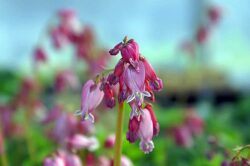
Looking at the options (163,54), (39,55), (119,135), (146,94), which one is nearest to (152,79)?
(146,94)

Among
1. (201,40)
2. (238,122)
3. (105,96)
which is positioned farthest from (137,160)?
(238,122)

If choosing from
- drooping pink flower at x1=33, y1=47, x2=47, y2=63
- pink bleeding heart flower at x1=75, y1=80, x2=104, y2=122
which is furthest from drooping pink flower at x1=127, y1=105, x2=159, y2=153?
drooping pink flower at x1=33, y1=47, x2=47, y2=63

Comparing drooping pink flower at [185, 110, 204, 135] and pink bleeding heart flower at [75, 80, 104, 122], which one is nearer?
pink bleeding heart flower at [75, 80, 104, 122]

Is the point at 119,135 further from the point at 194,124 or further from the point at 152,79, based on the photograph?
the point at 194,124

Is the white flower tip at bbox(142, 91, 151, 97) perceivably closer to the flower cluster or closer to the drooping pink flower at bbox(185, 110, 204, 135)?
the flower cluster

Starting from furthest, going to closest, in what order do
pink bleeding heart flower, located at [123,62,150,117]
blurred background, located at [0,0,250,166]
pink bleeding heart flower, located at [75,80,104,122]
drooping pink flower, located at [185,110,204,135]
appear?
1. blurred background, located at [0,0,250,166]
2. drooping pink flower, located at [185,110,204,135]
3. pink bleeding heart flower, located at [75,80,104,122]
4. pink bleeding heart flower, located at [123,62,150,117]
